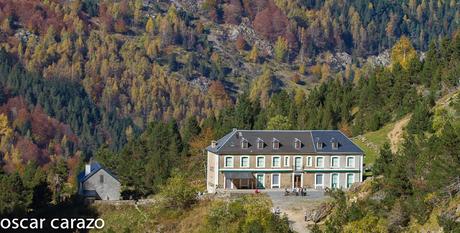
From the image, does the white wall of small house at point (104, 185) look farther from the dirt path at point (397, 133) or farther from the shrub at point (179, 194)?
the dirt path at point (397, 133)

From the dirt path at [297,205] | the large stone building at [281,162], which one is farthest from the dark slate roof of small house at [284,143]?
the dirt path at [297,205]

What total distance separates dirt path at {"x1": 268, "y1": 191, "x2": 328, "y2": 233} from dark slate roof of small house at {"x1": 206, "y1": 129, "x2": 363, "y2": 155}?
7369 mm

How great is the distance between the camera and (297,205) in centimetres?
7806

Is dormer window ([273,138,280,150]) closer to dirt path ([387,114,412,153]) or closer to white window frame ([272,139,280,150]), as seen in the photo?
white window frame ([272,139,280,150])

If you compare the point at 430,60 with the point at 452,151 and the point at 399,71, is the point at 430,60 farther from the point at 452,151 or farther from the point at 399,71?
the point at 452,151

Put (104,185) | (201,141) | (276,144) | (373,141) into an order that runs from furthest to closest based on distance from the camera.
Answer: (201,141), (373,141), (104,185), (276,144)

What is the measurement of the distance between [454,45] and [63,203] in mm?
49121

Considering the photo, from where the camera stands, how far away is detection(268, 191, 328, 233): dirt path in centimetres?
7375

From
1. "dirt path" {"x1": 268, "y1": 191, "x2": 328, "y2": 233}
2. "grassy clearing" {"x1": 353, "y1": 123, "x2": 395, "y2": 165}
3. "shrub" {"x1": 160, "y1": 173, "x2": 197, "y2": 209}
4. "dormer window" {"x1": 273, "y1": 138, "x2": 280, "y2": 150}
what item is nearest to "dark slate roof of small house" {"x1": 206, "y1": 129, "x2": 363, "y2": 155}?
"dormer window" {"x1": 273, "y1": 138, "x2": 280, "y2": 150}

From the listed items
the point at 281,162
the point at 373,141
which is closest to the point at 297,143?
the point at 281,162

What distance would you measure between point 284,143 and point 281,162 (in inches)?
81.9

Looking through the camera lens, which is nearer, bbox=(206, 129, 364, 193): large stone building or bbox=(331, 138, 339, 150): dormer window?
bbox=(206, 129, 364, 193): large stone building

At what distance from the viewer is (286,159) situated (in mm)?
90875

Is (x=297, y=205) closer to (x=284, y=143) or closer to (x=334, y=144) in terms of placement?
(x=284, y=143)
